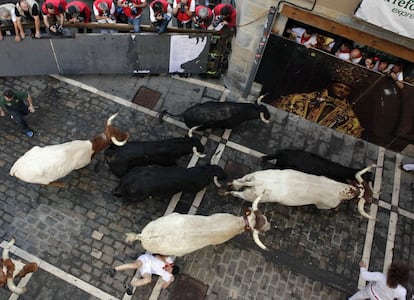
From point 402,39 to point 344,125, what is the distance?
304 centimetres

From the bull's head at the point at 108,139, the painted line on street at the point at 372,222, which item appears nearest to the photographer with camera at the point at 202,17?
the bull's head at the point at 108,139

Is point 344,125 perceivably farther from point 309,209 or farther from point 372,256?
point 372,256

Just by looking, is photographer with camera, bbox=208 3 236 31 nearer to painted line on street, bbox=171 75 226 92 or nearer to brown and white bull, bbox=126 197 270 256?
painted line on street, bbox=171 75 226 92

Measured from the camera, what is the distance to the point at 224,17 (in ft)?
33.3

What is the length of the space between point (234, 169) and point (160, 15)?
14.0ft

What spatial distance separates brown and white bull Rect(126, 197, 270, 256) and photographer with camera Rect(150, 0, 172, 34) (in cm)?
498

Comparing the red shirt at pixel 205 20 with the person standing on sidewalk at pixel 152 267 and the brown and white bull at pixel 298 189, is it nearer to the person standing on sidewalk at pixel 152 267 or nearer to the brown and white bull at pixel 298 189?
the brown and white bull at pixel 298 189

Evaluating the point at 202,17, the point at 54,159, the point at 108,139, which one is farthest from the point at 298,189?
the point at 54,159

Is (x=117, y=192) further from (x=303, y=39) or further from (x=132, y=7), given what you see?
(x=303, y=39)

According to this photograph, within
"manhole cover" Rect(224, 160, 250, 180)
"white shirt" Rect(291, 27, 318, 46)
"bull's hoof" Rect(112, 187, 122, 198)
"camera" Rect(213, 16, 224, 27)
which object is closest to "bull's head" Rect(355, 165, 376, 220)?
"manhole cover" Rect(224, 160, 250, 180)

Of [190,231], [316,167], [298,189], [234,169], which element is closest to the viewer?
[190,231]

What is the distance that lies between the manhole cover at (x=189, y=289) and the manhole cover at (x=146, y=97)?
4.69 meters

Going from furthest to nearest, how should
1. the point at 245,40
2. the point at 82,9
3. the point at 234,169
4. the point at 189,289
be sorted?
the point at 82,9
the point at 234,169
the point at 245,40
the point at 189,289

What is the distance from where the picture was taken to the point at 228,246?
907 centimetres
